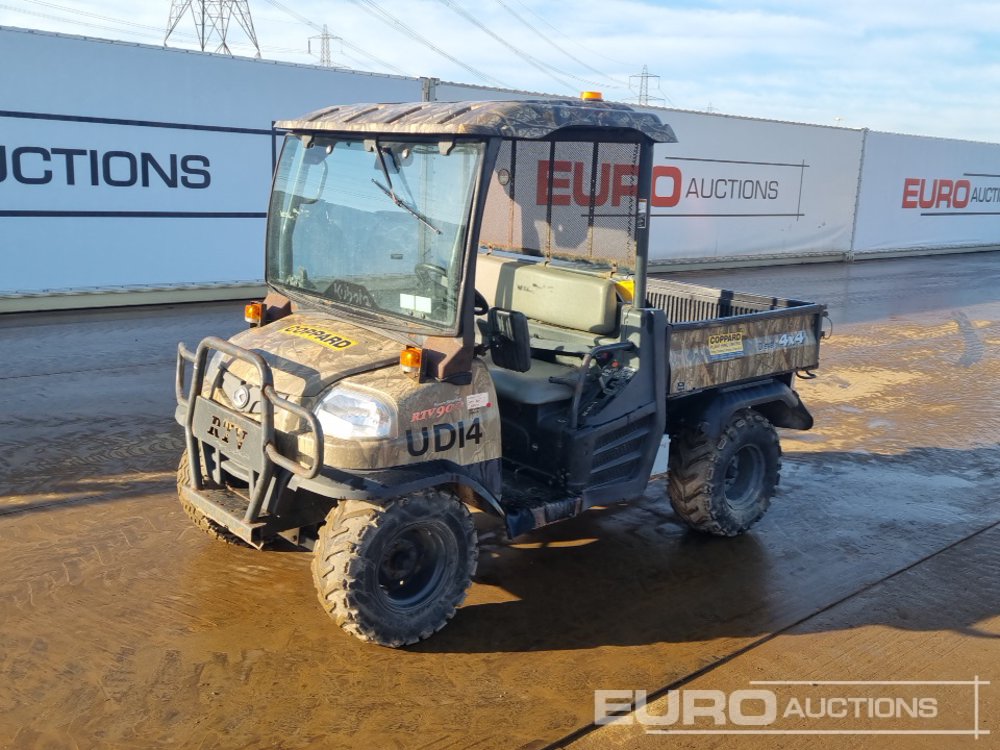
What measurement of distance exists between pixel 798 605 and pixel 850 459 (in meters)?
2.60

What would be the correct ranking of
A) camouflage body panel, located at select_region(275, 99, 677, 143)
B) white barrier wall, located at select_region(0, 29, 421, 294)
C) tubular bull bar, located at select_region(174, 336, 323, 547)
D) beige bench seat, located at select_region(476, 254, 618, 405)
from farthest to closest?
white barrier wall, located at select_region(0, 29, 421, 294), beige bench seat, located at select_region(476, 254, 618, 405), camouflage body panel, located at select_region(275, 99, 677, 143), tubular bull bar, located at select_region(174, 336, 323, 547)

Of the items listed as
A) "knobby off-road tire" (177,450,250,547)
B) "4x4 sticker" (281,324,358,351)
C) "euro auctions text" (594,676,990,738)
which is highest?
"4x4 sticker" (281,324,358,351)

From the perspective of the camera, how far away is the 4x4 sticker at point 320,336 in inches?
157

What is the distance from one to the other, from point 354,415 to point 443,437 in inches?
15.9

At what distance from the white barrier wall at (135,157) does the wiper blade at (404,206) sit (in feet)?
28.6

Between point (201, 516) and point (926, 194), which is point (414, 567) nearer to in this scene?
point (201, 516)

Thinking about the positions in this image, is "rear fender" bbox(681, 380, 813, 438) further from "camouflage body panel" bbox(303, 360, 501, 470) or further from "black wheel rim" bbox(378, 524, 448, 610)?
"black wheel rim" bbox(378, 524, 448, 610)

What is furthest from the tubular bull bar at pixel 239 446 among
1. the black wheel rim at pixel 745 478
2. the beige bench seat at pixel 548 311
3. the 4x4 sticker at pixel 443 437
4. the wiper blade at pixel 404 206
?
the black wheel rim at pixel 745 478

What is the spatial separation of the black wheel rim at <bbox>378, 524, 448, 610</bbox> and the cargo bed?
5.24 ft

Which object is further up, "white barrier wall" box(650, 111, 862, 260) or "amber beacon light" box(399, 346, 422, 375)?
"white barrier wall" box(650, 111, 862, 260)

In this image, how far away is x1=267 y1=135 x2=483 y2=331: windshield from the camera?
383cm

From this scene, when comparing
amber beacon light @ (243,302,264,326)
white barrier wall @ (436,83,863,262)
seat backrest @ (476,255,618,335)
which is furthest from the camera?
white barrier wall @ (436,83,863,262)

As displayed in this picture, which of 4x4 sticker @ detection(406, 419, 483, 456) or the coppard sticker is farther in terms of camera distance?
the coppard sticker

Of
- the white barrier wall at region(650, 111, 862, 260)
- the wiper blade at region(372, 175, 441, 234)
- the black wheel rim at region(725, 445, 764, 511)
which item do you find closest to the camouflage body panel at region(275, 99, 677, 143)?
the wiper blade at region(372, 175, 441, 234)
